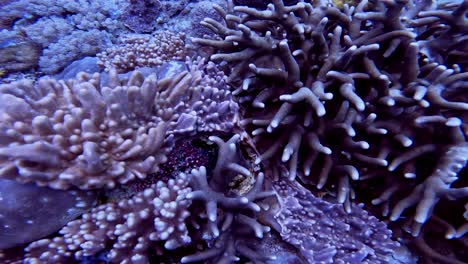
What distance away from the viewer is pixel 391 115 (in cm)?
247

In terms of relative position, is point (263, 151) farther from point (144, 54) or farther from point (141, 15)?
point (141, 15)

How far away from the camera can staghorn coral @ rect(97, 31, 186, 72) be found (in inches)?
130

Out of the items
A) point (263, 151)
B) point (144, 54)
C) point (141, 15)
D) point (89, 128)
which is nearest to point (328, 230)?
point (263, 151)

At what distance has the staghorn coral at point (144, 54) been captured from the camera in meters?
3.29

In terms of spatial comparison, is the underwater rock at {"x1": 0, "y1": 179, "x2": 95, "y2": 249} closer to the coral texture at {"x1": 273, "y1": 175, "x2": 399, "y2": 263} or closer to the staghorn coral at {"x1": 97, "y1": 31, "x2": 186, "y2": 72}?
the coral texture at {"x1": 273, "y1": 175, "x2": 399, "y2": 263}

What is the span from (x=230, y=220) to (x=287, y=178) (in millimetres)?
615

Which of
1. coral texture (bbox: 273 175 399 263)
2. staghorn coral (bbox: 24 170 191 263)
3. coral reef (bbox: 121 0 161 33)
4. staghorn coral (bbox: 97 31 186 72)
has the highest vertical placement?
coral reef (bbox: 121 0 161 33)

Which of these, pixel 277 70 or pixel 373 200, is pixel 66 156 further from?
pixel 373 200

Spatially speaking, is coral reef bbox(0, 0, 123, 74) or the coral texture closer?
the coral texture

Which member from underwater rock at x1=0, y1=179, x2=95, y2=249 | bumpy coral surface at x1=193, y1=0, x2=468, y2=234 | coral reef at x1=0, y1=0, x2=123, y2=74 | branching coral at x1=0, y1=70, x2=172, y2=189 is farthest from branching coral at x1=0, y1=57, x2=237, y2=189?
coral reef at x1=0, y1=0, x2=123, y2=74

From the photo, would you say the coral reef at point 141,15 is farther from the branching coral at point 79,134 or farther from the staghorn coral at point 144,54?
the branching coral at point 79,134

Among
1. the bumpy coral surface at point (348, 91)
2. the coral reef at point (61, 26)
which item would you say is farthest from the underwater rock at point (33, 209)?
the coral reef at point (61, 26)

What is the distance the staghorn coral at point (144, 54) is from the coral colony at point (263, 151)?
429 millimetres

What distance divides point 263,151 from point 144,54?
1.81m
